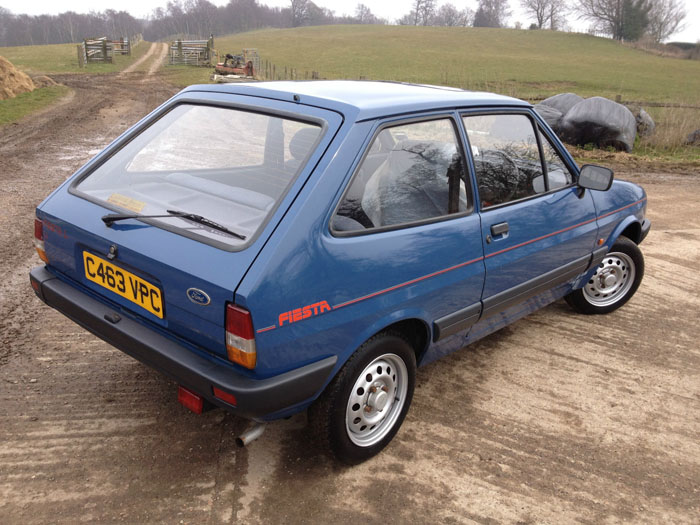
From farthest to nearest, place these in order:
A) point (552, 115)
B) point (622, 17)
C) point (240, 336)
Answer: point (622, 17) < point (552, 115) < point (240, 336)

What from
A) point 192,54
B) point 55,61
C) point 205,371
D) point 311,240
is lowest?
point 205,371

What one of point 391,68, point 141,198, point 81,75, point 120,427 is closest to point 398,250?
point 141,198

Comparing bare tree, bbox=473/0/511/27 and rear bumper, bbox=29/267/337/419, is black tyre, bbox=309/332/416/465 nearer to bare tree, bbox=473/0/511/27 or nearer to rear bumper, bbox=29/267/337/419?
rear bumper, bbox=29/267/337/419

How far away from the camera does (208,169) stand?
302 centimetres

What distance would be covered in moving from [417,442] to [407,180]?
140 cm

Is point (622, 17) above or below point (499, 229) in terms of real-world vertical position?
above

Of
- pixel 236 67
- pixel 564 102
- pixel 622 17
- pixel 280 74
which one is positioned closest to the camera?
pixel 564 102

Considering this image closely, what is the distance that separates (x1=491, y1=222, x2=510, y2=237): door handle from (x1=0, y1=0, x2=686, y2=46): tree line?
83961 mm

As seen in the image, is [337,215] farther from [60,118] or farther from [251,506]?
[60,118]

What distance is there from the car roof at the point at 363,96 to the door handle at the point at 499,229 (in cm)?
68

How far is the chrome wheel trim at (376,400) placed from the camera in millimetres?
2750

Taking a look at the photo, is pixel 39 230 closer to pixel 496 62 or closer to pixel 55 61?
pixel 55 61

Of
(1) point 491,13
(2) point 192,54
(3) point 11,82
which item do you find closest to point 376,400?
(3) point 11,82

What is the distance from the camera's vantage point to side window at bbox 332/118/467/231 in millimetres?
2541
